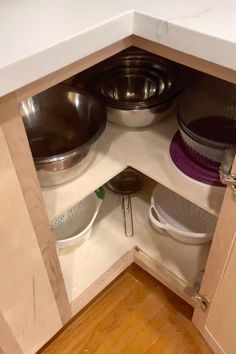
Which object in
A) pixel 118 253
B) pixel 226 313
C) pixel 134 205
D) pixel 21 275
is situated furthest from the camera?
pixel 134 205

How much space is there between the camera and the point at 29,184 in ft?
2.10

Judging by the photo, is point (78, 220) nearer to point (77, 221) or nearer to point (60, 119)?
point (77, 221)

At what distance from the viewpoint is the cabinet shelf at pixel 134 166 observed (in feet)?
2.69

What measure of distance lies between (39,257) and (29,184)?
8.0 inches

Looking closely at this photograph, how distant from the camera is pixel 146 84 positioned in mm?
1049

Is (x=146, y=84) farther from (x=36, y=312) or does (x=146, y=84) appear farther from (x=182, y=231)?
(x=36, y=312)

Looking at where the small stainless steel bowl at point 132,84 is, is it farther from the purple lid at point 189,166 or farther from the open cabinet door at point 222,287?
the open cabinet door at point 222,287

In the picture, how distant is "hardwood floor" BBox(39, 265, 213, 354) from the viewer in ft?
3.71

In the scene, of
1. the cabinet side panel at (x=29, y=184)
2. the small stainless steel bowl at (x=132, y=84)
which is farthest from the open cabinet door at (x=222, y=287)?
the small stainless steel bowl at (x=132, y=84)

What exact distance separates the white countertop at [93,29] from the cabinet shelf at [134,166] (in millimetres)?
342

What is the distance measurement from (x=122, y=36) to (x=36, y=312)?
0.63 m

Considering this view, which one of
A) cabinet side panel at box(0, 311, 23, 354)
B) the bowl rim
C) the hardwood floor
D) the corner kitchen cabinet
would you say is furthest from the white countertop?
the hardwood floor

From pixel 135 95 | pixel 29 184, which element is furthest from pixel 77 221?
pixel 29 184

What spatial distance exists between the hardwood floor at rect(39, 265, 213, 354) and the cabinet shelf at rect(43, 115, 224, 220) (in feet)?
1.72
